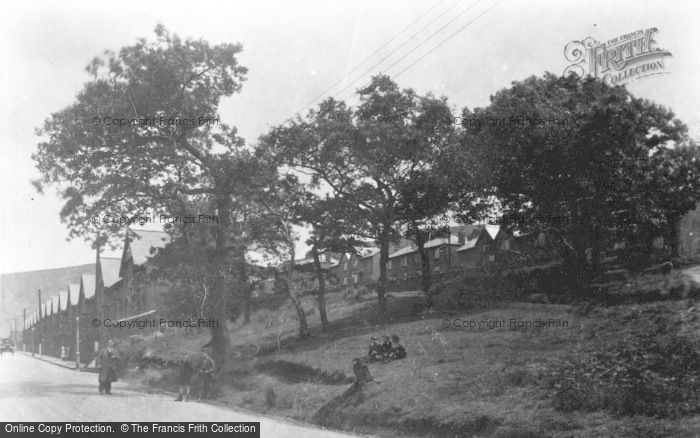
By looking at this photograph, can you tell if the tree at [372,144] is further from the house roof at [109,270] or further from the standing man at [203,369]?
the house roof at [109,270]

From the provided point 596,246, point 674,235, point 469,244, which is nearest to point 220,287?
point 596,246

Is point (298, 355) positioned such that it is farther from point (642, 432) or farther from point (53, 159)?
point (642, 432)

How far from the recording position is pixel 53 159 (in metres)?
27.3

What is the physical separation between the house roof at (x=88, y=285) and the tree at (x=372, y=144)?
50.9 metres

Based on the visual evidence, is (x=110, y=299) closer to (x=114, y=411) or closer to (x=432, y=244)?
(x=432, y=244)

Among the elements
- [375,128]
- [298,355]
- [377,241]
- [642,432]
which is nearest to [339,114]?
[375,128]

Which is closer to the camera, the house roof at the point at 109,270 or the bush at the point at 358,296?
the bush at the point at 358,296

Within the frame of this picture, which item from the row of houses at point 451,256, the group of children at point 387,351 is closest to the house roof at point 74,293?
the row of houses at point 451,256

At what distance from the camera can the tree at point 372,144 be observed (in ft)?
114

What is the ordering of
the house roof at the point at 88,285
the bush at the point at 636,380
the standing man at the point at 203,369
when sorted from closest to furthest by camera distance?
the bush at the point at 636,380, the standing man at the point at 203,369, the house roof at the point at 88,285

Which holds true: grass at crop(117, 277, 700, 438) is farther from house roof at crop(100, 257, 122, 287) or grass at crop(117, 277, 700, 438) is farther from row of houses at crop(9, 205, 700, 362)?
house roof at crop(100, 257, 122, 287)

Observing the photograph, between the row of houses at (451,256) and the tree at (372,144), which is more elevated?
the tree at (372,144)

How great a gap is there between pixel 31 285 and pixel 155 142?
477 ft

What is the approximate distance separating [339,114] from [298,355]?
1394 cm
